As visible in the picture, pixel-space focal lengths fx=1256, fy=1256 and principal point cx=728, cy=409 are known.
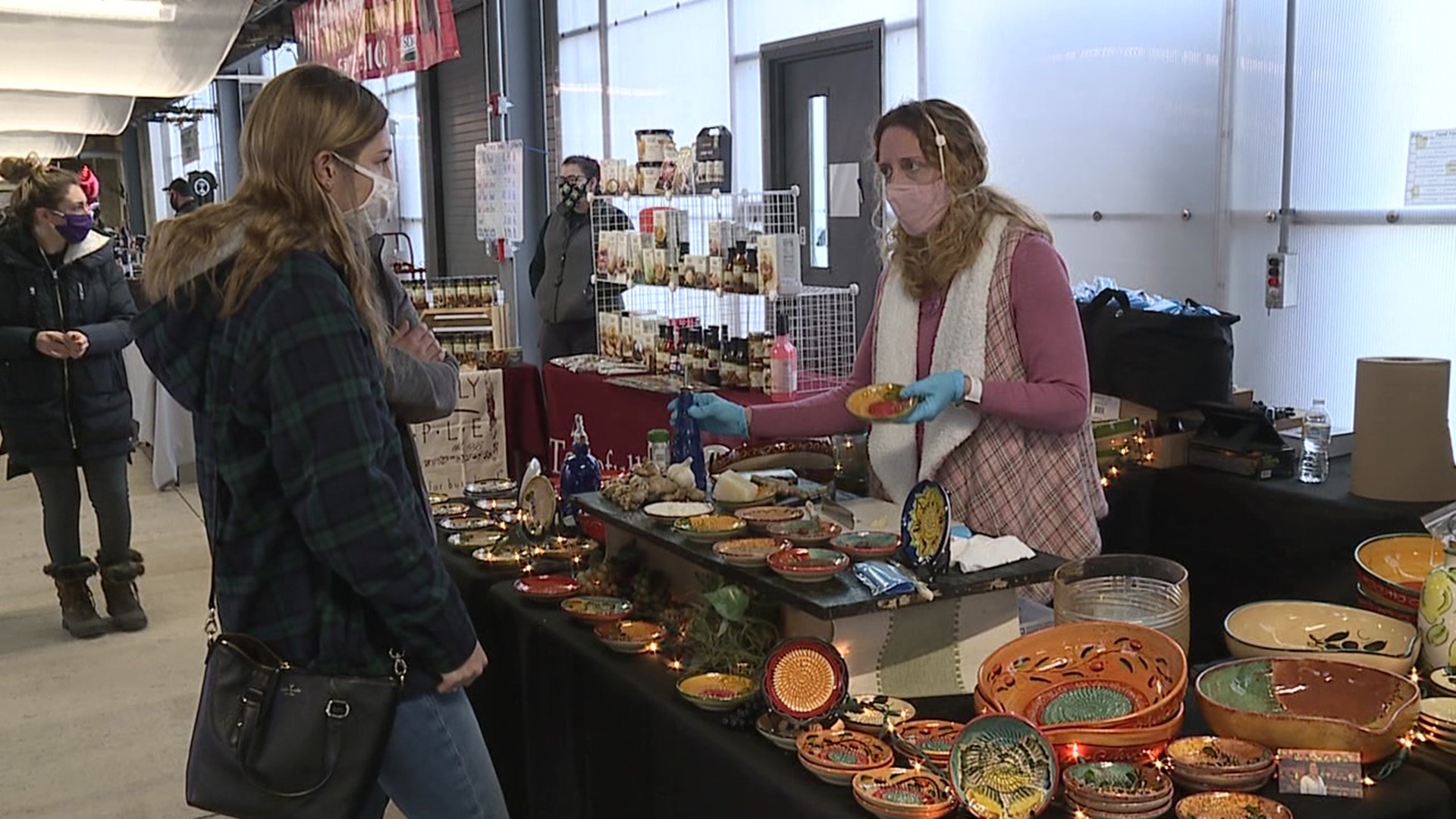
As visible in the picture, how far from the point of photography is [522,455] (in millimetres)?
5391

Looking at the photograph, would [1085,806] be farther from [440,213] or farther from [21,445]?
[440,213]

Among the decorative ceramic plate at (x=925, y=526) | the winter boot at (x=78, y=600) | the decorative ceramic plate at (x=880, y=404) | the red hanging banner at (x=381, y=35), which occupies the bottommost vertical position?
the winter boot at (x=78, y=600)

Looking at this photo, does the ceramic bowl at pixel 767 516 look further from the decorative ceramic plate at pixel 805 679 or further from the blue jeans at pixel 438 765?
the blue jeans at pixel 438 765

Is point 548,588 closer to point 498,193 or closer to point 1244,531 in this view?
point 1244,531

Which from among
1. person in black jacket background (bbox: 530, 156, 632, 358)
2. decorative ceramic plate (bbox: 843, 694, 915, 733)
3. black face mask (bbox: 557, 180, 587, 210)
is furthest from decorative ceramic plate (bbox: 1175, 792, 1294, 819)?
black face mask (bbox: 557, 180, 587, 210)

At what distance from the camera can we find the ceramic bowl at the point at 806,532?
186 centimetres

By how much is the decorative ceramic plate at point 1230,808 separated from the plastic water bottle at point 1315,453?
209 cm

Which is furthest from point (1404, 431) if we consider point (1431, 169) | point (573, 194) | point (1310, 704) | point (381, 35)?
point (381, 35)

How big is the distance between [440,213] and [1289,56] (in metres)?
8.06

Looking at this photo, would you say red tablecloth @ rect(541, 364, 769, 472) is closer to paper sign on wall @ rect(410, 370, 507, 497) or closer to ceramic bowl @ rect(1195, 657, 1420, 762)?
paper sign on wall @ rect(410, 370, 507, 497)

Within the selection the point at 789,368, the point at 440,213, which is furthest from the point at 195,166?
the point at 789,368

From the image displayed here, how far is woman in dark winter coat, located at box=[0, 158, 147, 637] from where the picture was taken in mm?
3994

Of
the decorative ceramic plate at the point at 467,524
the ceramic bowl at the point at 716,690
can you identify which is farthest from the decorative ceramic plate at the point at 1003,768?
the decorative ceramic plate at the point at 467,524

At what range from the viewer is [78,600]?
4.40 m
